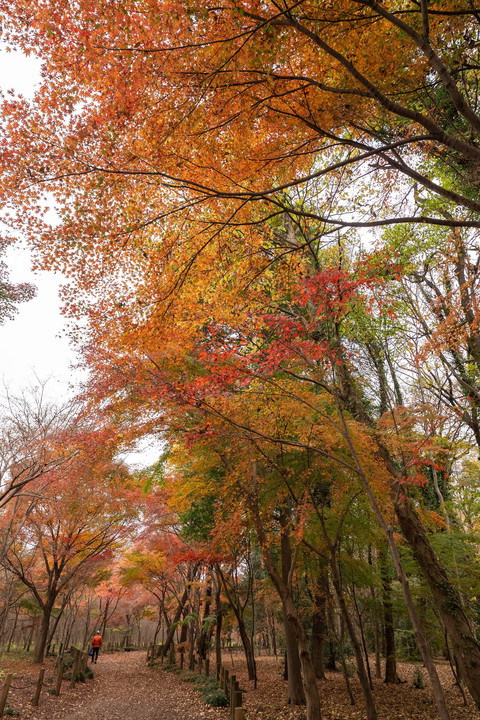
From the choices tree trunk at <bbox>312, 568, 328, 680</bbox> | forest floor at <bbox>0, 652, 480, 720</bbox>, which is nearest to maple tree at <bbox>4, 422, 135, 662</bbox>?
forest floor at <bbox>0, 652, 480, 720</bbox>

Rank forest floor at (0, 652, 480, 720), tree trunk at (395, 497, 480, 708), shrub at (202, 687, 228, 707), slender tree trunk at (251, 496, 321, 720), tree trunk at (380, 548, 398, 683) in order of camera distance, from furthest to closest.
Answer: tree trunk at (380, 548, 398, 683) < shrub at (202, 687, 228, 707) < forest floor at (0, 652, 480, 720) < tree trunk at (395, 497, 480, 708) < slender tree trunk at (251, 496, 321, 720)

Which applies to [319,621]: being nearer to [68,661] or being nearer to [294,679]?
[294,679]

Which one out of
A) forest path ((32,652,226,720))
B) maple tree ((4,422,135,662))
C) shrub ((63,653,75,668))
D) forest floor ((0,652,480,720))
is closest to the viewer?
forest floor ((0,652,480,720))

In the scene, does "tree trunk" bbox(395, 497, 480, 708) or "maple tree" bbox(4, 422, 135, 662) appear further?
"maple tree" bbox(4, 422, 135, 662)

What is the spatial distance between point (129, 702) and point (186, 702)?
1.67 m

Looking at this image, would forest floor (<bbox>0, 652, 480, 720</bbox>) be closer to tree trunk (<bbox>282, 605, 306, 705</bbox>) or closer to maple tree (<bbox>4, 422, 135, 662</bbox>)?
tree trunk (<bbox>282, 605, 306, 705</bbox>)

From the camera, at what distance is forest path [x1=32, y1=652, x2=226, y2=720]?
28.7 ft

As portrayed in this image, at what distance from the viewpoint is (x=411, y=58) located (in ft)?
17.3

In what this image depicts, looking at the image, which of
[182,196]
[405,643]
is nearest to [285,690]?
[405,643]

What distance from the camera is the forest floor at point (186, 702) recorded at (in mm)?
8398

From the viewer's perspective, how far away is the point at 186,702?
10.3 metres

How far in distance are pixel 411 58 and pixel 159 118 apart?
3.71 m

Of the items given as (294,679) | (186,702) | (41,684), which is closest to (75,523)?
(41,684)

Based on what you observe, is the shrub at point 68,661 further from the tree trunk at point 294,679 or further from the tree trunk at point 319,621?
the tree trunk at point 294,679
